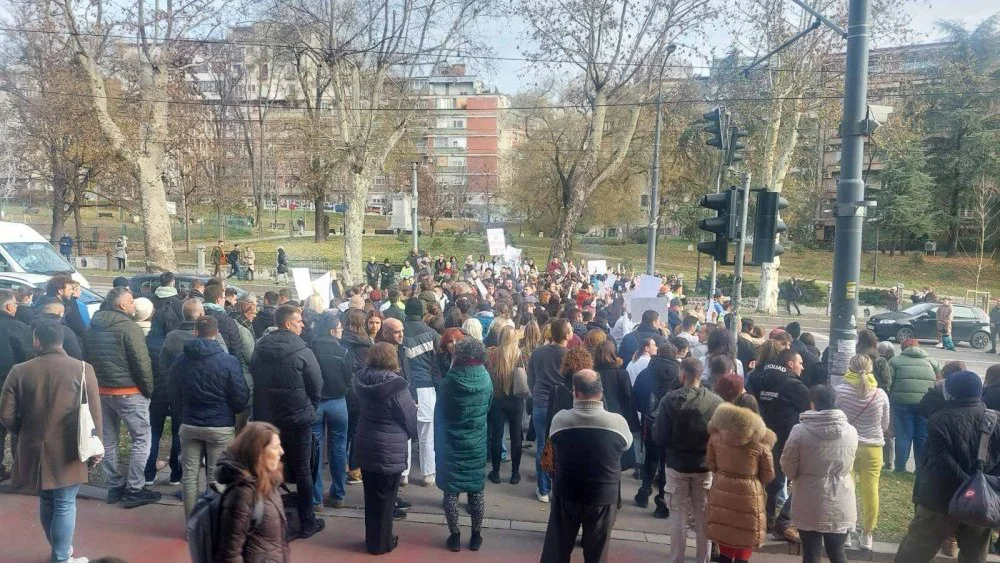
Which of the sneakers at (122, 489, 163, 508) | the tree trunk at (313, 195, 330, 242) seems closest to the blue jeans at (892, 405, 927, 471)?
the sneakers at (122, 489, 163, 508)

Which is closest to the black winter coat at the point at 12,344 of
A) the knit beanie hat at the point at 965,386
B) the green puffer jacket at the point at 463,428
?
the green puffer jacket at the point at 463,428

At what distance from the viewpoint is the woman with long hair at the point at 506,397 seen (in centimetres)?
741

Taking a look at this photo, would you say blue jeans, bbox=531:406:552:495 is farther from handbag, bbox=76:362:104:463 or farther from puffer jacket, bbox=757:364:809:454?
handbag, bbox=76:362:104:463

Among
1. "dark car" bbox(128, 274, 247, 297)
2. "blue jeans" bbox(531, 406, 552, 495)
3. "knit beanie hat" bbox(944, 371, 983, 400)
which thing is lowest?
"blue jeans" bbox(531, 406, 552, 495)

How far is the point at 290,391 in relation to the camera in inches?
234

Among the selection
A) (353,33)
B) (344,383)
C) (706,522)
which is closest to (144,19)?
(353,33)

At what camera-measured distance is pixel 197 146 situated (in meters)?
44.5

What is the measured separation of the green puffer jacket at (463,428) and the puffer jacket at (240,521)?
2.50 meters

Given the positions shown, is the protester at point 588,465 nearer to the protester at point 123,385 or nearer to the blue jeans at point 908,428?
the protester at point 123,385

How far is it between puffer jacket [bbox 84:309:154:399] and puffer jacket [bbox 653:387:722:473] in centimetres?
434

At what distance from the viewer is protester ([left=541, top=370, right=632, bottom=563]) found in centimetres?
483

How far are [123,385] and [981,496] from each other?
6.53m

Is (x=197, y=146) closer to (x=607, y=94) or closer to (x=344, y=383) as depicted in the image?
(x=607, y=94)

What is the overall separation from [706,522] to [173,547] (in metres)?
4.02
